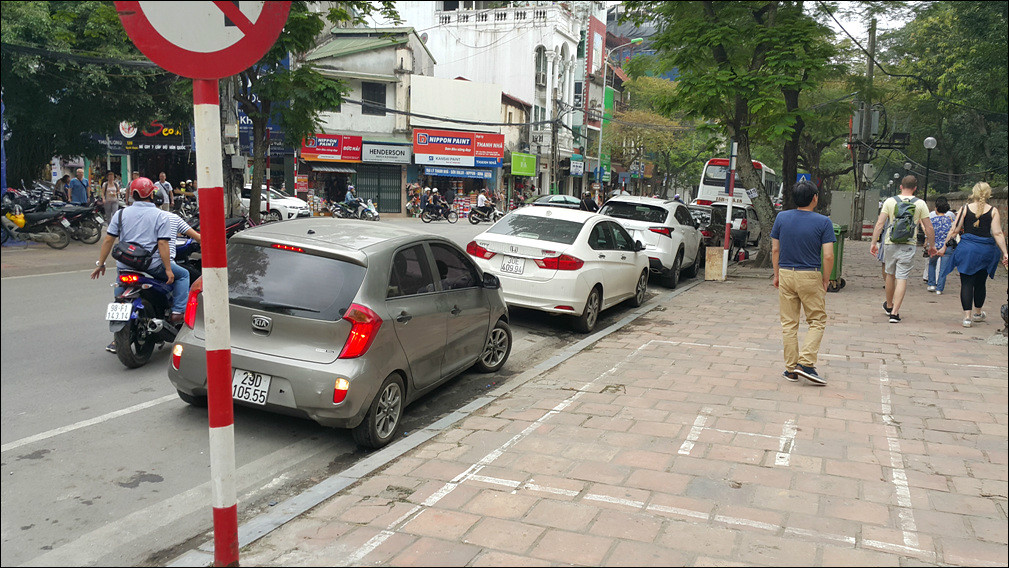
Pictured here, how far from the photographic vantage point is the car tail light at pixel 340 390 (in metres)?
4.93

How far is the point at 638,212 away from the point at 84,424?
1095cm

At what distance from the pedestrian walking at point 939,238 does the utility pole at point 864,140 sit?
6096 mm

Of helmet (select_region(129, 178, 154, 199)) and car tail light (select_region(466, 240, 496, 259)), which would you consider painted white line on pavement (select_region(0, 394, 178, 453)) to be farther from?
car tail light (select_region(466, 240, 496, 259))

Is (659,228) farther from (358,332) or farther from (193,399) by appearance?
(193,399)

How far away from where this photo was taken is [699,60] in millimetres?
15758

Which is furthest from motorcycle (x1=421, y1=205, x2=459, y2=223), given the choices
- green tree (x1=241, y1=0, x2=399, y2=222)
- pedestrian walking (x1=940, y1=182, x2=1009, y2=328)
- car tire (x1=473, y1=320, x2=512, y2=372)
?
car tire (x1=473, y1=320, x2=512, y2=372)

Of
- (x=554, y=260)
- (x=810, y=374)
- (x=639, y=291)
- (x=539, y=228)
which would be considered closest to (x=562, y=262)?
(x=554, y=260)

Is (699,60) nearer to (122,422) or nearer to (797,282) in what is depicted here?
(797,282)

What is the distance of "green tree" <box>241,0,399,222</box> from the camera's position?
15039mm

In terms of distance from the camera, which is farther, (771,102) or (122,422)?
(771,102)

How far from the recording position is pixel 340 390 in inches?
194

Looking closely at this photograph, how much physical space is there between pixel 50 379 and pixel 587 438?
4756mm

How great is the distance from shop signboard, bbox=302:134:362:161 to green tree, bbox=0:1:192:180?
50.1ft

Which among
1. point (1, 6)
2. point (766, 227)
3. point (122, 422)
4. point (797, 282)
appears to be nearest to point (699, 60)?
point (766, 227)
